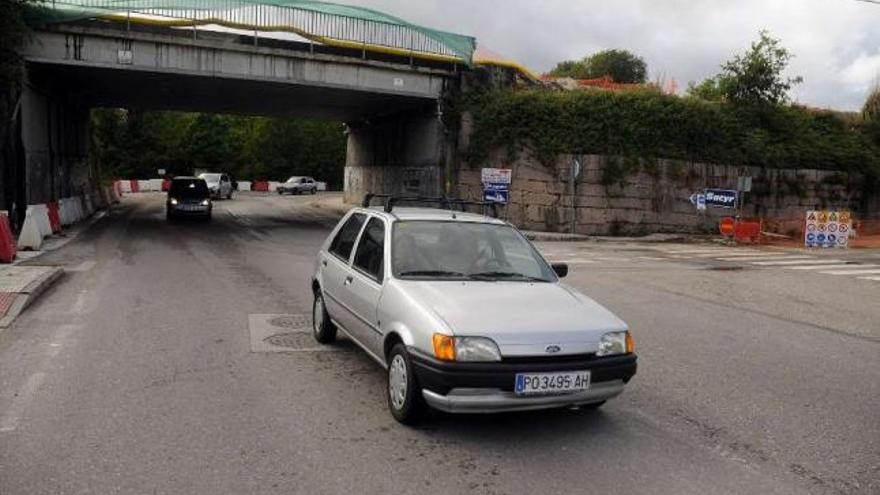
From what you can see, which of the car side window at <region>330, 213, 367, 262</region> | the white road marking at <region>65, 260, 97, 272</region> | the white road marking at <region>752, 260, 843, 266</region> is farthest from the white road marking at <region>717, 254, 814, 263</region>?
the white road marking at <region>65, 260, 97, 272</region>

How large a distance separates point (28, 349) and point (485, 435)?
4817 millimetres

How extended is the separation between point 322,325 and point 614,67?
292 ft

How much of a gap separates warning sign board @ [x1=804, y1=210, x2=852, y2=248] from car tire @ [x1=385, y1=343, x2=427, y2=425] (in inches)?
967

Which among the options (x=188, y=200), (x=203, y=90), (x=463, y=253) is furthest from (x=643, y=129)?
(x=463, y=253)

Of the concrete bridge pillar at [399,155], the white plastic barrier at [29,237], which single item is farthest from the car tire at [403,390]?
the concrete bridge pillar at [399,155]

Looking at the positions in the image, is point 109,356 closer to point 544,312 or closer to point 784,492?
point 544,312

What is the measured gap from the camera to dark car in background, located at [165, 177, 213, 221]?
2634 cm

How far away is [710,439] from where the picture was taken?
5121 mm

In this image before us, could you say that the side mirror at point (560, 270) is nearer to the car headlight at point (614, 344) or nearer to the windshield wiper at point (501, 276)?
the windshield wiper at point (501, 276)

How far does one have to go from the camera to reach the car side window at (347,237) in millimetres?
6977

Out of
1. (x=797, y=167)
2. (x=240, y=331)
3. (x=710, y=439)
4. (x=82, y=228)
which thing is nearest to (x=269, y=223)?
(x=82, y=228)

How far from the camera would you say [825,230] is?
26.0 metres

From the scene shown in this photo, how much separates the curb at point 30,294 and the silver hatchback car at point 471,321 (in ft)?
14.7

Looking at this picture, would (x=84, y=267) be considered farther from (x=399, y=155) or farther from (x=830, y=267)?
(x=399, y=155)
